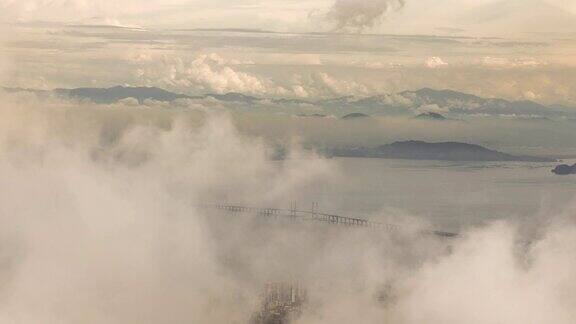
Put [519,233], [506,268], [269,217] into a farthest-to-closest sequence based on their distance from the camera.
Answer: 1. [269,217]
2. [519,233]
3. [506,268]

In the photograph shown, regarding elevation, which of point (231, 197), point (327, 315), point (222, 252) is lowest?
point (327, 315)

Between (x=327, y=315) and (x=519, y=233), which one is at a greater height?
(x=519, y=233)

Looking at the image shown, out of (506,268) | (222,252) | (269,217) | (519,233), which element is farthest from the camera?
(269,217)

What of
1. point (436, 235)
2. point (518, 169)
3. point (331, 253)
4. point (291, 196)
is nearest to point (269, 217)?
point (291, 196)

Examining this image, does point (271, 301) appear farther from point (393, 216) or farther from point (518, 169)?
point (518, 169)

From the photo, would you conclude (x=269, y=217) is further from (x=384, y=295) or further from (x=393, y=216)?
(x=384, y=295)

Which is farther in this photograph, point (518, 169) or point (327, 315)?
point (518, 169)

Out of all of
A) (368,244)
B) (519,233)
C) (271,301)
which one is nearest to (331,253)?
(368,244)
